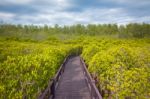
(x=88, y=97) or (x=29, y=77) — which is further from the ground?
(x=29, y=77)

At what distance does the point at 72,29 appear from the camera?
10319cm

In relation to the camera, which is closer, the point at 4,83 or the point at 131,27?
the point at 4,83

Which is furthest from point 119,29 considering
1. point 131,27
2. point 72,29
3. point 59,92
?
point 59,92

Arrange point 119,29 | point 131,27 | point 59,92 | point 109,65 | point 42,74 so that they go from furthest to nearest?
point 119,29 → point 131,27 → point 59,92 → point 109,65 → point 42,74

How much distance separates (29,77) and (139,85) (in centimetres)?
314

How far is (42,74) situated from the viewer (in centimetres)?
791

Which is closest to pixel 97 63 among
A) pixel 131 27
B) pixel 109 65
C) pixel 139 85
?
pixel 109 65

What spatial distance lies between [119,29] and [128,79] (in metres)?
91.0

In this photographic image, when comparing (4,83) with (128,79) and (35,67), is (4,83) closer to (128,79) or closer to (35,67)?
(35,67)

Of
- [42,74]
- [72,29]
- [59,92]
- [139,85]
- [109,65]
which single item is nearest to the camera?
[139,85]

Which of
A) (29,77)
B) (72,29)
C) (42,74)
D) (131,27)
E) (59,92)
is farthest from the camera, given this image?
(72,29)

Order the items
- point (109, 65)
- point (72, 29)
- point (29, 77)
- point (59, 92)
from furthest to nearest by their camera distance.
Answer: point (72, 29) < point (59, 92) < point (109, 65) < point (29, 77)

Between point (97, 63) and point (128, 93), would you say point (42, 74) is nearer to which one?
point (97, 63)

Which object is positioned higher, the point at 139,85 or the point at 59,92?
the point at 139,85
